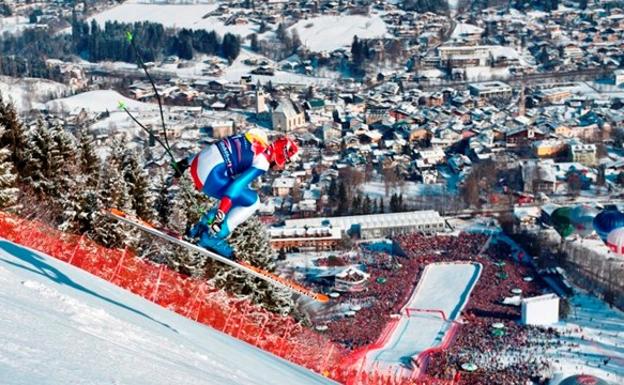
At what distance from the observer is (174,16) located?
53625 mm

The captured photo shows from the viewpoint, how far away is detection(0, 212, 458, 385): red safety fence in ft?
18.5

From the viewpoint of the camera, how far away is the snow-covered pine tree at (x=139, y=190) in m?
7.92

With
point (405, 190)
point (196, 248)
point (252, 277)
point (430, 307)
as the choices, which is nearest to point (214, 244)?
point (196, 248)

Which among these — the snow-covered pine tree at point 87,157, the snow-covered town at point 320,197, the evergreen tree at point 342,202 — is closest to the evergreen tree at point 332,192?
the snow-covered town at point 320,197

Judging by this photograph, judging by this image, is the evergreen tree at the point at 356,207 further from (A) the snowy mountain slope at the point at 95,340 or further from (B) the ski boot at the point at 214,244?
(B) the ski boot at the point at 214,244

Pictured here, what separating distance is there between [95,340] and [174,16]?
2099 inches

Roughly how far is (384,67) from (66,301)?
38.0 metres

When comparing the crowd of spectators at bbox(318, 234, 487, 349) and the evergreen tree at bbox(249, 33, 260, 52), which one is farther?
the evergreen tree at bbox(249, 33, 260, 52)

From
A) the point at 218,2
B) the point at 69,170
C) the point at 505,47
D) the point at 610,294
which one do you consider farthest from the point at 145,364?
the point at 218,2

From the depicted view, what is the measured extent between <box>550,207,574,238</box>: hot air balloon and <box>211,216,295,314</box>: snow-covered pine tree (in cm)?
1073

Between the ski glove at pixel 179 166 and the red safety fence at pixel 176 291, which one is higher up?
the ski glove at pixel 179 166

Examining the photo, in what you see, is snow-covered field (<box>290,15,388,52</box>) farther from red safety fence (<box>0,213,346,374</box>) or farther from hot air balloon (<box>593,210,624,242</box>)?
red safety fence (<box>0,213,346,374</box>)

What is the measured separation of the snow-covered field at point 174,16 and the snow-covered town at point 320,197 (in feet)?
2.29

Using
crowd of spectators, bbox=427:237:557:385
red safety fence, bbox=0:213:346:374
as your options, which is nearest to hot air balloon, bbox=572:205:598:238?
crowd of spectators, bbox=427:237:557:385
